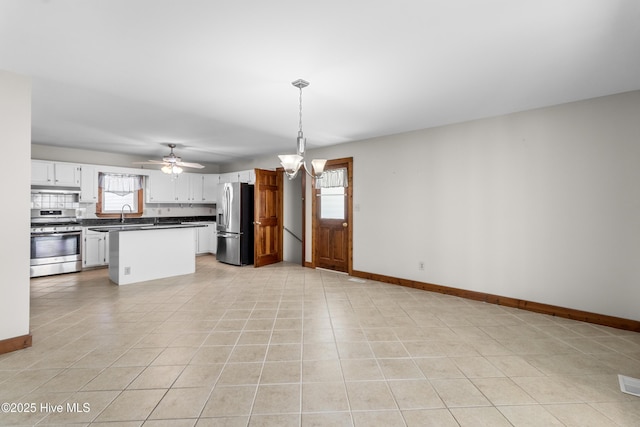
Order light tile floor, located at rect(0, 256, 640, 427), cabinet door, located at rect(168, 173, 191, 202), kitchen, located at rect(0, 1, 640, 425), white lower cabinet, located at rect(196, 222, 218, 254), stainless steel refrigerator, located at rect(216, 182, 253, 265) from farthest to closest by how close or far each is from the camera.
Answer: white lower cabinet, located at rect(196, 222, 218, 254) < cabinet door, located at rect(168, 173, 191, 202) < stainless steel refrigerator, located at rect(216, 182, 253, 265) < kitchen, located at rect(0, 1, 640, 425) < light tile floor, located at rect(0, 256, 640, 427)

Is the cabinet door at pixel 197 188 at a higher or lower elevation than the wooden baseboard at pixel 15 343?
higher

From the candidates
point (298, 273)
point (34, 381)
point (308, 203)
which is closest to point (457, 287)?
point (298, 273)

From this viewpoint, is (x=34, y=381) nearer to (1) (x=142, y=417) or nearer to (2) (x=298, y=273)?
(1) (x=142, y=417)

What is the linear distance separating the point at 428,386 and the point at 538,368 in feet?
3.24

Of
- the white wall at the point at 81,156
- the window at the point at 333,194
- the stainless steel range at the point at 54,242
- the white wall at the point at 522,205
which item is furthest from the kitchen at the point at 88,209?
the white wall at the point at 522,205

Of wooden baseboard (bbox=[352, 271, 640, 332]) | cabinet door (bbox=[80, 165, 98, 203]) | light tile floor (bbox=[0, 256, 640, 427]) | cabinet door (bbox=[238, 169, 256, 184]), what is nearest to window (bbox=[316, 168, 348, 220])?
wooden baseboard (bbox=[352, 271, 640, 332])

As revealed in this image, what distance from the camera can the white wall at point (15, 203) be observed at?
7.88ft

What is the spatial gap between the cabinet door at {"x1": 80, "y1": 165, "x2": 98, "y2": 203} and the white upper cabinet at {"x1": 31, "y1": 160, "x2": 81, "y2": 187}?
8 centimetres

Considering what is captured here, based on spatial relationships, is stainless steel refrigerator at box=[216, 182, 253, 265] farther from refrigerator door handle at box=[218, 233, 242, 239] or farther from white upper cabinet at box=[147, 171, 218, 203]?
white upper cabinet at box=[147, 171, 218, 203]

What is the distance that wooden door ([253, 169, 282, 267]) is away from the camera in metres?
5.92

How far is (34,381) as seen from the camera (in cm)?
202

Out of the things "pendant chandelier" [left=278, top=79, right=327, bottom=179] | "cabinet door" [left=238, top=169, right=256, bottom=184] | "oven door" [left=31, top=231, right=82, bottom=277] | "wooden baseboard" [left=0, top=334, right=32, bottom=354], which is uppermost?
"cabinet door" [left=238, top=169, right=256, bottom=184]

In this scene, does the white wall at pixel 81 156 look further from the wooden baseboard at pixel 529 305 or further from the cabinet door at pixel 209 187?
the wooden baseboard at pixel 529 305

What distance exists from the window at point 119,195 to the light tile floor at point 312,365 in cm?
292
